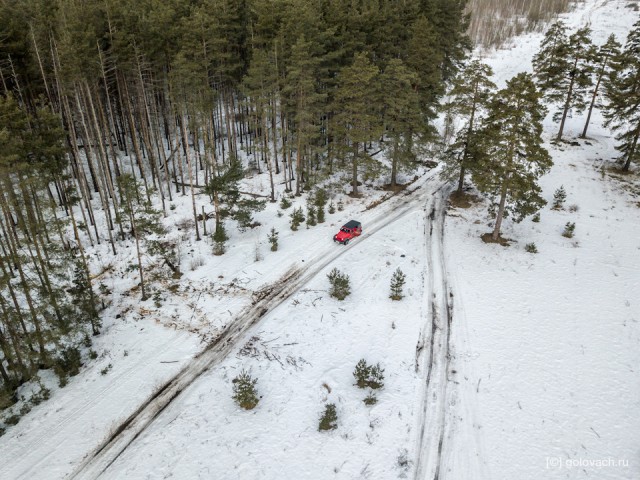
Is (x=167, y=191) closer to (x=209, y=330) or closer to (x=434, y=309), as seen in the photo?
A: (x=209, y=330)

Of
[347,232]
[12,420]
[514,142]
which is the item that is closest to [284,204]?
[347,232]

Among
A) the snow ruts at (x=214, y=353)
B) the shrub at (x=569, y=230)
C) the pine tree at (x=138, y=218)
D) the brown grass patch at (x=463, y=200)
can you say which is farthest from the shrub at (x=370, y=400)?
the brown grass patch at (x=463, y=200)

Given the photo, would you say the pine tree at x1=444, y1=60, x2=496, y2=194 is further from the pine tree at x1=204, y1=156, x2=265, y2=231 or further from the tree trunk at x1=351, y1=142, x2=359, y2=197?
the pine tree at x1=204, y1=156, x2=265, y2=231

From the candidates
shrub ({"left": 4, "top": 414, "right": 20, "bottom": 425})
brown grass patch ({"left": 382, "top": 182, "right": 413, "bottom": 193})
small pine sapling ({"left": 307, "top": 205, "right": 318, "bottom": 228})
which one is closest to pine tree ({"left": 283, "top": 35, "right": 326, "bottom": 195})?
small pine sapling ({"left": 307, "top": 205, "right": 318, "bottom": 228})

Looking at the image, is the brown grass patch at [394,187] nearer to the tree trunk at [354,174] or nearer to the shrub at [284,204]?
the tree trunk at [354,174]

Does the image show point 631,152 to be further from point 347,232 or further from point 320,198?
point 320,198

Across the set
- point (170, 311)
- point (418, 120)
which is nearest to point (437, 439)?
point (170, 311)
